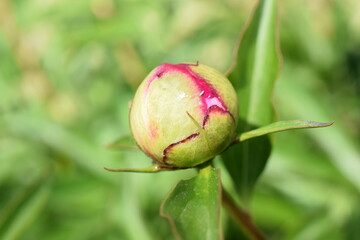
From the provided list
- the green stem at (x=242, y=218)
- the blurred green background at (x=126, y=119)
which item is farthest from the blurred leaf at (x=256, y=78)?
the blurred green background at (x=126, y=119)

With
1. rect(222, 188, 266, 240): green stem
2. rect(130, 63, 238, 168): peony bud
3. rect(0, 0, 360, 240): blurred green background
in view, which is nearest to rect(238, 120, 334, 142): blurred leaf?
rect(130, 63, 238, 168): peony bud

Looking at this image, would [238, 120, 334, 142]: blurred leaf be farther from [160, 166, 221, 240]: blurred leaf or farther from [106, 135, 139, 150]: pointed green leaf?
[106, 135, 139, 150]: pointed green leaf

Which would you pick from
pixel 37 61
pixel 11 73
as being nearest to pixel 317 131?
pixel 11 73

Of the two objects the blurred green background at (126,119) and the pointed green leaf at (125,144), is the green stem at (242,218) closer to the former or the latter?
the pointed green leaf at (125,144)

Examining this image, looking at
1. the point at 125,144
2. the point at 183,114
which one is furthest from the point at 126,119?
the point at 183,114

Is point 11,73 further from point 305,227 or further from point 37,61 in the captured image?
point 305,227

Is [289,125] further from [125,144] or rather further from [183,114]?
[125,144]
